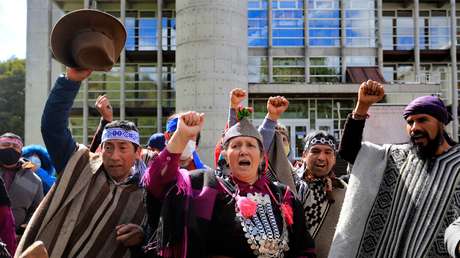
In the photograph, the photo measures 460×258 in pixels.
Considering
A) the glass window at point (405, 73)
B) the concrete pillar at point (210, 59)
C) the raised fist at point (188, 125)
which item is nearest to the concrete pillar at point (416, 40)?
the glass window at point (405, 73)

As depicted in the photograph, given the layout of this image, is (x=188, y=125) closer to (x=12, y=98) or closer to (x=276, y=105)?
(x=276, y=105)

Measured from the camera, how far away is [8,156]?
5.24 m

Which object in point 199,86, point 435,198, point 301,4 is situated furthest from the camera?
point 301,4

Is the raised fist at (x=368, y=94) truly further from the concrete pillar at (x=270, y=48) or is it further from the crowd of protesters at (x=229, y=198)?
the concrete pillar at (x=270, y=48)

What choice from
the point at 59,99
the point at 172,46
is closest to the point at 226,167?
the point at 59,99

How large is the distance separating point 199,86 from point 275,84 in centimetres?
789

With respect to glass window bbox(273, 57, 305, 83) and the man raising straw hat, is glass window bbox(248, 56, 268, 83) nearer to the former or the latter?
glass window bbox(273, 57, 305, 83)

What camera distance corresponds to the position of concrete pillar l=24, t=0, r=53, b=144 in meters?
29.6

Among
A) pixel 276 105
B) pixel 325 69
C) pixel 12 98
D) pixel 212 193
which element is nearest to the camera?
pixel 212 193

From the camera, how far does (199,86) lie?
791 inches

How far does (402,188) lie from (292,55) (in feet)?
88.1

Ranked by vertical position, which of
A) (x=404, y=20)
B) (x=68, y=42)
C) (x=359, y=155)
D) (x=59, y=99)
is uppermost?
(x=404, y=20)

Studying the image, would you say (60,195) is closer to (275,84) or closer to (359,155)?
(359,155)

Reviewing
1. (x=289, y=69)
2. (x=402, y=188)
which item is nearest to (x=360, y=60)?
(x=289, y=69)
